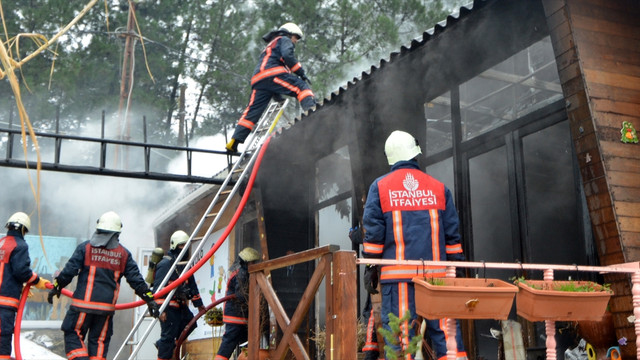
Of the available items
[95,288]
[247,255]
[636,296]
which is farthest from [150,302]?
[636,296]

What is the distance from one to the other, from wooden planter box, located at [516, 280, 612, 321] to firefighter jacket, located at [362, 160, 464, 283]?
28.1 inches

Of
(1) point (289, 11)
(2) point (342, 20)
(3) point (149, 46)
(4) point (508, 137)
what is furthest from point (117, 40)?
(4) point (508, 137)

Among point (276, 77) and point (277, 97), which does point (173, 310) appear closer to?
point (277, 97)

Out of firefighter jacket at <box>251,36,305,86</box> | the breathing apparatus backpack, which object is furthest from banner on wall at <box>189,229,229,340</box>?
firefighter jacket at <box>251,36,305,86</box>

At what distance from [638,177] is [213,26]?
18.0 meters

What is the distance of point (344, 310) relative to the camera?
359cm

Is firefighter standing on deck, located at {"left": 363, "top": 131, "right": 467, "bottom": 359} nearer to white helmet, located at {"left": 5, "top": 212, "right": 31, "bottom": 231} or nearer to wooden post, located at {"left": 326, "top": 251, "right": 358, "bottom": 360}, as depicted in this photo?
wooden post, located at {"left": 326, "top": 251, "right": 358, "bottom": 360}

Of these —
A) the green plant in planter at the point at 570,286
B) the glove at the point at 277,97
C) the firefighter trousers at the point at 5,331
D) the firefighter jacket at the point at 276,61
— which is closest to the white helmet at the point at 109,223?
the firefighter trousers at the point at 5,331

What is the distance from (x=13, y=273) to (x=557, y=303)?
219 inches

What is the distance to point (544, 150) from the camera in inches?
216

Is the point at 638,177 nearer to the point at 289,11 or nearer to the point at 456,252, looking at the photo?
the point at 456,252

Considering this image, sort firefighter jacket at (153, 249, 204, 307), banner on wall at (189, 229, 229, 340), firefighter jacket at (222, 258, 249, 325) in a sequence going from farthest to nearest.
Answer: banner on wall at (189, 229, 229, 340), firefighter jacket at (153, 249, 204, 307), firefighter jacket at (222, 258, 249, 325)

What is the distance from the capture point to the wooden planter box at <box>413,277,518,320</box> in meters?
3.34

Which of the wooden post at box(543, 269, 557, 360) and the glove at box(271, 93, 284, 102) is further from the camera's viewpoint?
the glove at box(271, 93, 284, 102)
